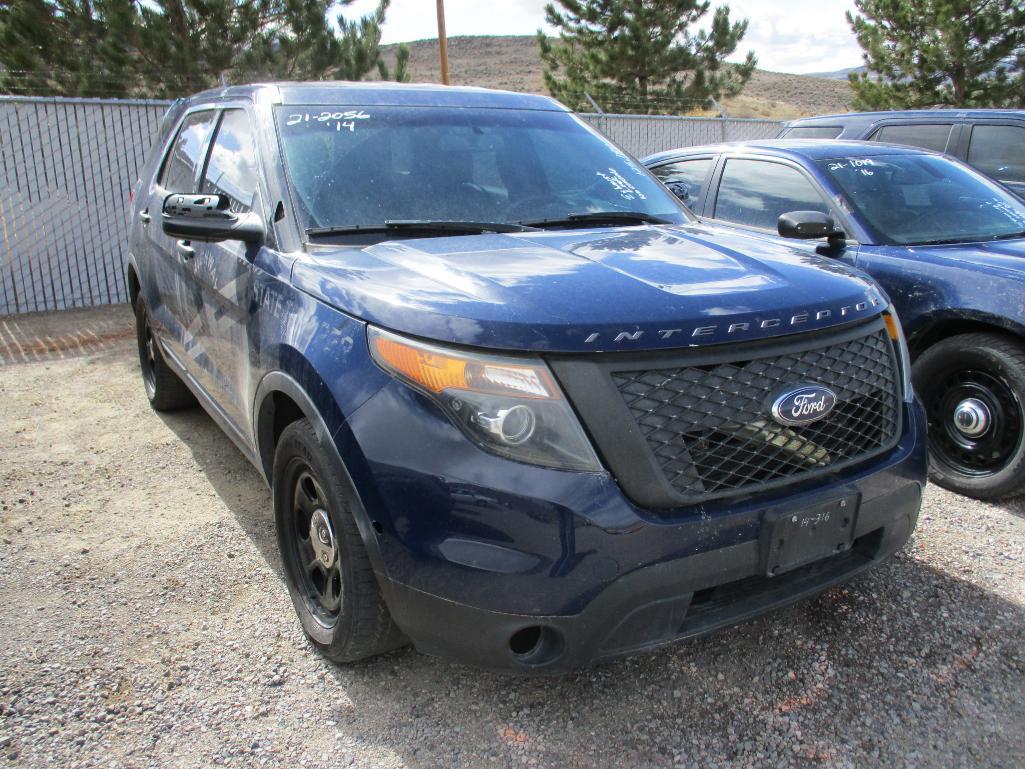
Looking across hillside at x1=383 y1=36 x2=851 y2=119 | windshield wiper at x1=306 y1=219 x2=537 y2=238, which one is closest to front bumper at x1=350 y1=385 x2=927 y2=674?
windshield wiper at x1=306 y1=219 x2=537 y2=238

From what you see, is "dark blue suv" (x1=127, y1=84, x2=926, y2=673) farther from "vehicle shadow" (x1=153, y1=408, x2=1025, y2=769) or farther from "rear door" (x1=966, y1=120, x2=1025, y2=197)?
"rear door" (x1=966, y1=120, x2=1025, y2=197)

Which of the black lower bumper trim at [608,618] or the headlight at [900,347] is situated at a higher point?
the headlight at [900,347]

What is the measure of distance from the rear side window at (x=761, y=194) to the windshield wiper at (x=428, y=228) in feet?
7.82

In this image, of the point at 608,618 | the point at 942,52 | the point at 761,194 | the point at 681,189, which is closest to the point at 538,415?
the point at 608,618

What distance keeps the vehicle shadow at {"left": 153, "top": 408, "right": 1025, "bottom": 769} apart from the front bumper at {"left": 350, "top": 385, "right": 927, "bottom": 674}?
382 mm

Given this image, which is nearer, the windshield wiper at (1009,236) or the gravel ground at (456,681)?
the gravel ground at (456,681)

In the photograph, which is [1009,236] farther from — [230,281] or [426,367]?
[230,281]

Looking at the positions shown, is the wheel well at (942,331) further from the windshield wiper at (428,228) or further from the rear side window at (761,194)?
the windshield wiper at (428,228)

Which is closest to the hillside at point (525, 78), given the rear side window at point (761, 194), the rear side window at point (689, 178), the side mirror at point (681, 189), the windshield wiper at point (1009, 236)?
the rear side window at point (689, 178)

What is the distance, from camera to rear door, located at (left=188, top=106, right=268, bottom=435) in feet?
9.91

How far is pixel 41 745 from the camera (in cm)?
237

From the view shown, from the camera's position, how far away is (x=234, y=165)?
3.41 m

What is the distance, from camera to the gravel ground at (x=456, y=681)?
Result: 235 cm

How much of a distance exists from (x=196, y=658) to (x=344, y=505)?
0.95m
